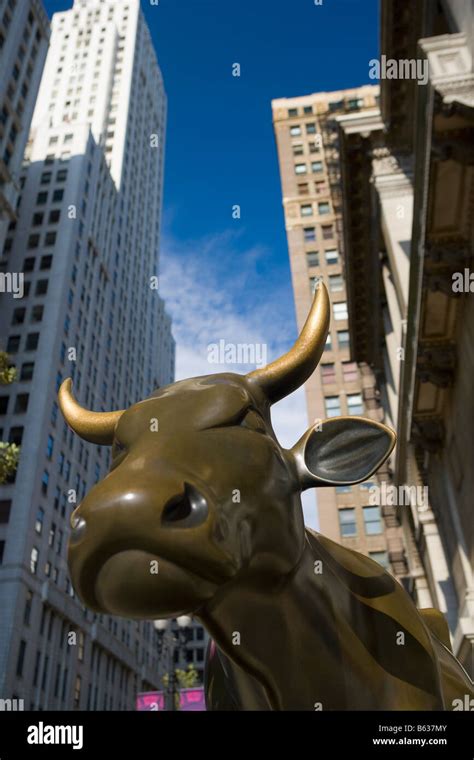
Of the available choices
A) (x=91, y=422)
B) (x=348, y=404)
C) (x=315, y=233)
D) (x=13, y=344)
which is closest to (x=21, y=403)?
(x=13, y=344)

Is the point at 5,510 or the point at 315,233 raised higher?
the point at 315,233

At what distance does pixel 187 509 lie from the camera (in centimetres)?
213

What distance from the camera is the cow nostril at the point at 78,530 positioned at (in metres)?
2.04

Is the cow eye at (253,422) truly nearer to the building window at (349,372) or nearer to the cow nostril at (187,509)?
the cow nostril at (187,509)

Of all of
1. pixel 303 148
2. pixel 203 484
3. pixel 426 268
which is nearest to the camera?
pixel 203 484

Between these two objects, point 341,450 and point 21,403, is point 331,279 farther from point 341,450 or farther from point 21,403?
point 341,450

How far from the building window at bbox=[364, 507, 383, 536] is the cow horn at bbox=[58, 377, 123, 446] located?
143 feet

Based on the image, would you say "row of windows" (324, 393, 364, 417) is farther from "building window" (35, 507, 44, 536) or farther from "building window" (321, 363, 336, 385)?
"building window" (35, 507, 44, 536)

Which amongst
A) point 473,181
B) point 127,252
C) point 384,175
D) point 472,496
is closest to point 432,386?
point 472,496

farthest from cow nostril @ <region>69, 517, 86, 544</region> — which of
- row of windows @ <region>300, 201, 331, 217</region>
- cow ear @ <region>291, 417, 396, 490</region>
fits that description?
row of windows @ <region>300, 201, 331, 217</region>

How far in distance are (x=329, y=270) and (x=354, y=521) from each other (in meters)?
22.7

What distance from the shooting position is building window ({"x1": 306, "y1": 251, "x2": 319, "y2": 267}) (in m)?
57.8

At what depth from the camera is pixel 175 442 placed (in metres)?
2.40

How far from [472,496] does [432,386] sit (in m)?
3.66
